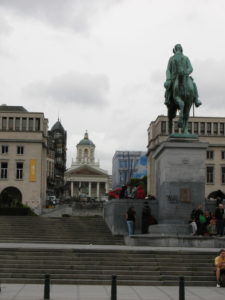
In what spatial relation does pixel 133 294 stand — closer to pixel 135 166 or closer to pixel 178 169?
pixel 178 169

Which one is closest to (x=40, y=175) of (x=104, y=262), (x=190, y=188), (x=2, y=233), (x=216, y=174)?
(x=216, y=174)

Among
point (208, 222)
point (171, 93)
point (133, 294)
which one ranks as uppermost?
point (171, 93)

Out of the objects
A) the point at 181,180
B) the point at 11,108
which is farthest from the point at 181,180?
the point at 11,108

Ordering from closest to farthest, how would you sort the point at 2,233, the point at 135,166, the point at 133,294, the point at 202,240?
the point at 133,294
the point at 202,240
the point at 2,233
the point at 135,166

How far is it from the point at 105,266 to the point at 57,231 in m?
14.5

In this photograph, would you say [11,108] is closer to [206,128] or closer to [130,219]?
[206,128]

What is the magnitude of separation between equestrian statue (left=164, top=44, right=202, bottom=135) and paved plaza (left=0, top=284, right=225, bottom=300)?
13.4 m

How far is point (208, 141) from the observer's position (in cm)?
10281

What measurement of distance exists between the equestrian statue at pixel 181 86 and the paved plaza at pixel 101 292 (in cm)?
1344

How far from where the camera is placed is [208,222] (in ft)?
92.2

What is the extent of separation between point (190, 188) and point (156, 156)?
3951 mm

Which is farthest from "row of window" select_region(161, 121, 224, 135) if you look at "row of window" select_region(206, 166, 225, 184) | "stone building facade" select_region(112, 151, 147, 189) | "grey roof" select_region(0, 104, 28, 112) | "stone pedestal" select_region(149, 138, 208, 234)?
"stone pedestal" select_region(149, 138, 208, 234)

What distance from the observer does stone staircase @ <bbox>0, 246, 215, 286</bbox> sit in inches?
778

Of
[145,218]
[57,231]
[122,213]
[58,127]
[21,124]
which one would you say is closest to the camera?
[145,218]
